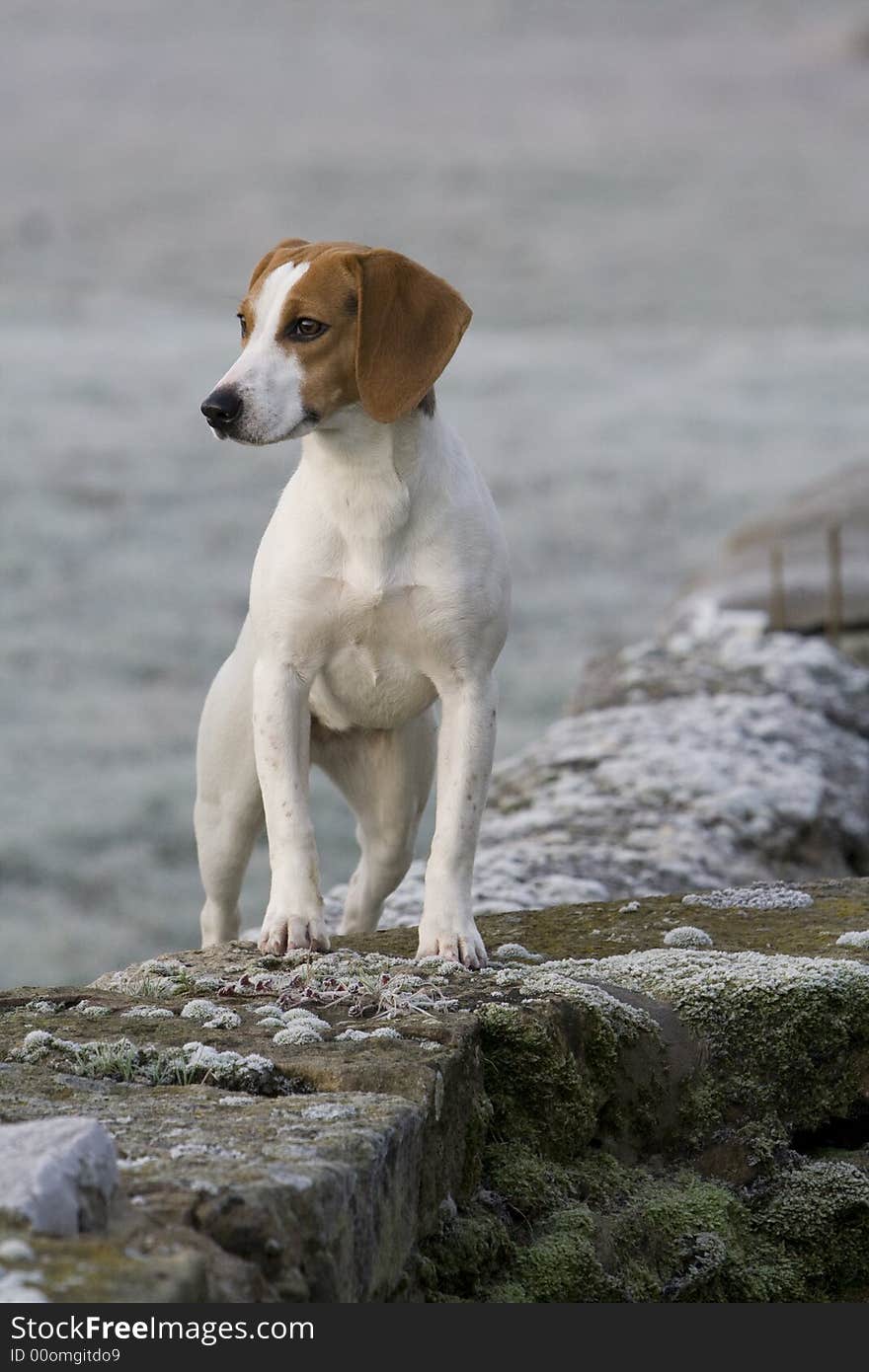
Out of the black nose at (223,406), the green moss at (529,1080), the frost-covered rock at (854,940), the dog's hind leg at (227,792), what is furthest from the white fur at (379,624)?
the frost-covered rock at (854,940)

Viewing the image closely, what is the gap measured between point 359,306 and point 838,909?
2321 millimetres

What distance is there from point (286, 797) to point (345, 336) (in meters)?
1.32

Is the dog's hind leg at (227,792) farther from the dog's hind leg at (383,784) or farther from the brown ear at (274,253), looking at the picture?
the brown ear at (274,253)

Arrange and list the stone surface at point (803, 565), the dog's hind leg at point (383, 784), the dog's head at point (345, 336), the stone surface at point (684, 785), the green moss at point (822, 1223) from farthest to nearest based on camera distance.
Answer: the stone surface at point (803, 565) → the stone surface at point (684, 785) → the dog's hind leg at point (383, 784) → the dog's head at point (345, 336) → the green moss at point (822, 1223)

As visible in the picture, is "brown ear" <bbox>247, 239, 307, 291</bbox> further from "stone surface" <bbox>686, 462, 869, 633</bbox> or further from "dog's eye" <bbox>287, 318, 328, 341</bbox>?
"stone surface" <bbox>686, 462, 869, 633</bbox>

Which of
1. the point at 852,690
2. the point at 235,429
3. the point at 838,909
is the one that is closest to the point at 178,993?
the point at 235,429

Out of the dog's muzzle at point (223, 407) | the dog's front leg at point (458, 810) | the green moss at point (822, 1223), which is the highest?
the dog's muzzle at point (223, 407)

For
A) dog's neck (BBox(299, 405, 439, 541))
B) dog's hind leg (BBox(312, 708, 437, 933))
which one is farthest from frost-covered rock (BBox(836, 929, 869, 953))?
dog's neck (BBox(299, 405, 439, 541))

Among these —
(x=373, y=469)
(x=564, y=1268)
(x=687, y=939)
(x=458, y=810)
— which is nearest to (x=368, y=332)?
(x=373, y=469)

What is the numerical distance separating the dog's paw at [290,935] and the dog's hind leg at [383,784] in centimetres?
85

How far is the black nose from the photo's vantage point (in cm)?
473

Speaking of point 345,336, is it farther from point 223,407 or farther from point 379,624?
point 379,624

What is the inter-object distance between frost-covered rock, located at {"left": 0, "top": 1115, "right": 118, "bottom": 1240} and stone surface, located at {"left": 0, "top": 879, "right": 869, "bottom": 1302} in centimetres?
7

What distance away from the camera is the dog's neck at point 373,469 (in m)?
5.11
